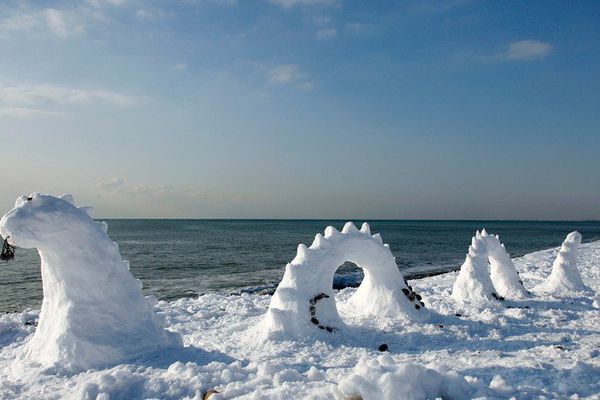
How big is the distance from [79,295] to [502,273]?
42.5 ft

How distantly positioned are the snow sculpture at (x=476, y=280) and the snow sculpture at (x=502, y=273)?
0.80 metres

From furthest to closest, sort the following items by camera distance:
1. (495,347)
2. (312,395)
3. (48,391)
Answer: (495,347), (48,391), (312,395)

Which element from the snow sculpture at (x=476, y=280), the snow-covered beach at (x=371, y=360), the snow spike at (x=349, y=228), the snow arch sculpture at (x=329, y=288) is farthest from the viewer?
the snow sculpture at (x=476, y=280)

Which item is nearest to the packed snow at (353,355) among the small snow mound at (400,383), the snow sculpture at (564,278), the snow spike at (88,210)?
the small snow mound at (400,383)

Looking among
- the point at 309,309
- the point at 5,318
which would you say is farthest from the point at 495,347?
the point at 5,318

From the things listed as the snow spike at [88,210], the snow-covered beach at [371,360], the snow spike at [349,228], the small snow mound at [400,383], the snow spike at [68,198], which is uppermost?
the snow spike at [68,198]

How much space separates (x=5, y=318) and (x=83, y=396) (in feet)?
28.5

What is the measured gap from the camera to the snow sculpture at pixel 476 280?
46.7ft

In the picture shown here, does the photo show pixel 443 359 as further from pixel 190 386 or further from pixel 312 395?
pixel 190 386

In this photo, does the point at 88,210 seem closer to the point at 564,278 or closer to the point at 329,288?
the point at 329,288

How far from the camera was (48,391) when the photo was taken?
7.18 metres

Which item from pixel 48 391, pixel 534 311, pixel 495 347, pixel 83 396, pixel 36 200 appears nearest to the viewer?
pixel 83 396

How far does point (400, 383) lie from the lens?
5.50 meters

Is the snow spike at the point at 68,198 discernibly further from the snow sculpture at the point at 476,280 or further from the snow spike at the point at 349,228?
the snow sculpture at the point at 476,280
